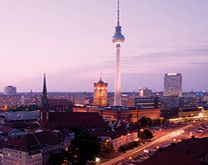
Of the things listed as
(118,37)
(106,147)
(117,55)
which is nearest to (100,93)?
(117,55)

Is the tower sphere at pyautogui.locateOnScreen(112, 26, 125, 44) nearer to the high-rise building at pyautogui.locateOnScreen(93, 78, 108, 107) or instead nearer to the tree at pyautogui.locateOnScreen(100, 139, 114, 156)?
the high-rise building at pyautogui.locateOnScreen(93, 78, 108, 107)

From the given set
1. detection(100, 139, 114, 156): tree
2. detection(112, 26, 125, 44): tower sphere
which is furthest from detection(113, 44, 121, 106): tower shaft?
detection(100, 139, 114, 156): tree

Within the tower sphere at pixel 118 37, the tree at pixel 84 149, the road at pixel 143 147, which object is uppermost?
the tower sphere at pixel 118 37

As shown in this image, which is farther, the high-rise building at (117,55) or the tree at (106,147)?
the high-rise building at (117,55)

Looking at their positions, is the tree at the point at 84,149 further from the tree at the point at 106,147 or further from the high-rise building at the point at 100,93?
the high-rise building at the point at 100,93

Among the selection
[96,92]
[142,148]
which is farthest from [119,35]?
[142,148]

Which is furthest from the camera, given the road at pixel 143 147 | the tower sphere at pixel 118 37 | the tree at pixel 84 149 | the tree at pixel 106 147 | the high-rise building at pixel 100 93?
the high-rise building at pixel 100 93

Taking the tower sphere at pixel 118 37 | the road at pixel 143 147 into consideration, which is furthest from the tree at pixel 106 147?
the tower sphere at pixel 118 37

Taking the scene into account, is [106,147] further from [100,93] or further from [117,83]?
[100,93]

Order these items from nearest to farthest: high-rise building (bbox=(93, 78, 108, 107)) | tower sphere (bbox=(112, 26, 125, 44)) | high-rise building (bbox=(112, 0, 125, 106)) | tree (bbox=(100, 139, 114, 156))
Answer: tree (bbox=(100, 139, 114, 156)) → tower sphere (bbox=(112, 26, 125, 44)) → high-rise building (bbox=(112, 0, 125, 106)) → high-rise building (bbox=(93, 78, 108, 107))

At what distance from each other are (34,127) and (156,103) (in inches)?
3900

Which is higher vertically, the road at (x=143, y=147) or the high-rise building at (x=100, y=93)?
the high-rise building at (x=100, y=93)

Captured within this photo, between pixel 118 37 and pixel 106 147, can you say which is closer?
pixel 106 147

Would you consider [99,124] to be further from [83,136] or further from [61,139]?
[83,136]
